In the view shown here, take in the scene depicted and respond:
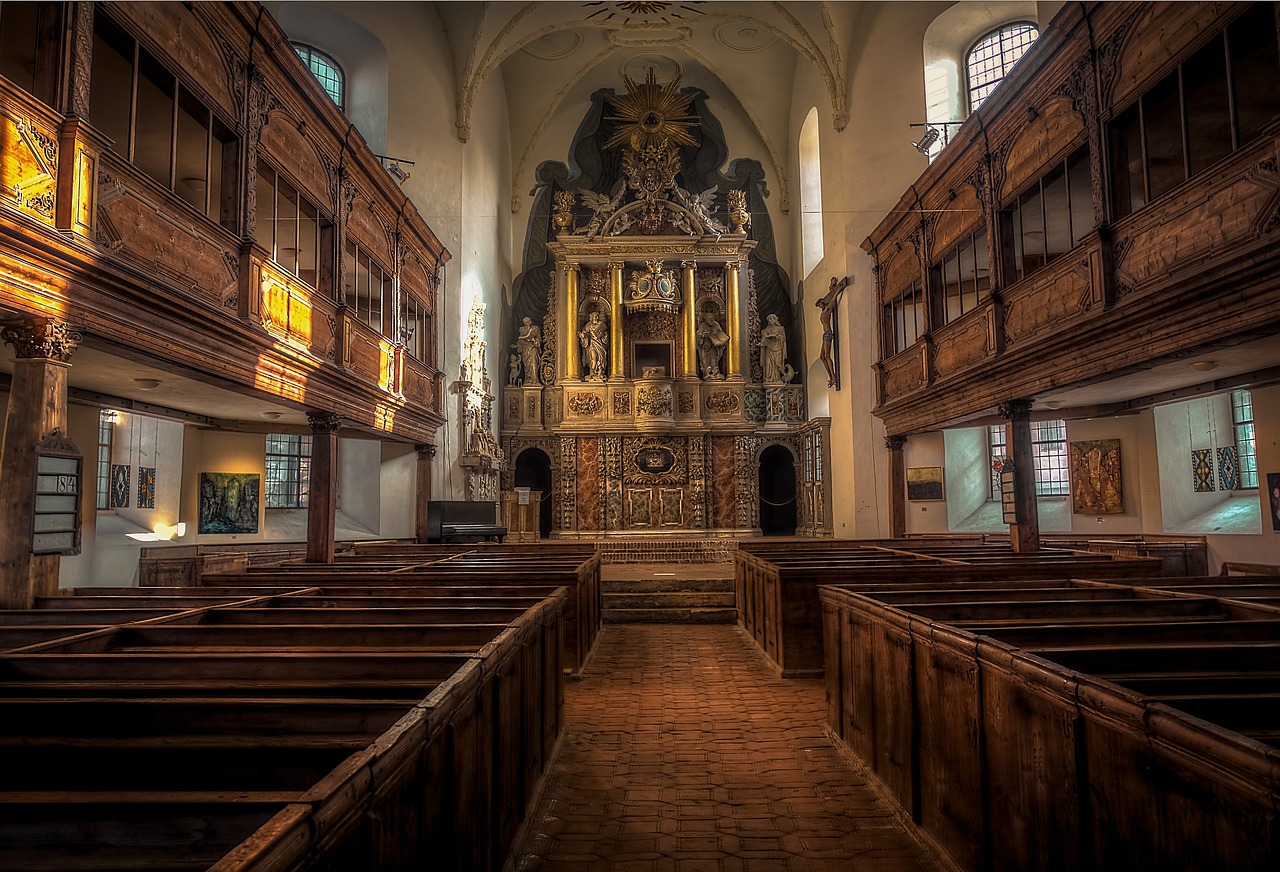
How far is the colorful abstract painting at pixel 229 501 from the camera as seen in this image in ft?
44.4

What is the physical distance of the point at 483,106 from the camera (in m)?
18.6

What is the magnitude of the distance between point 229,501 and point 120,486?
1.87m

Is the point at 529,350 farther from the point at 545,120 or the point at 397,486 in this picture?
the point at 397,486

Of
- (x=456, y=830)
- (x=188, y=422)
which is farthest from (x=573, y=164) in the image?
(x=456, y=830)

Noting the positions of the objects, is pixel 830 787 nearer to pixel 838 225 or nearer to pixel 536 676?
pixel 536 676

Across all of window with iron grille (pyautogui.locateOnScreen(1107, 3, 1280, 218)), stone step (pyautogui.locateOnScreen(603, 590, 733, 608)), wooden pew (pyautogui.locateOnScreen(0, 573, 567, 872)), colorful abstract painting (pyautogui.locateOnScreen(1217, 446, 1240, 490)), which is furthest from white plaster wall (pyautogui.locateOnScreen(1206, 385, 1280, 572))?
wooden pew (pyautogui.locateOnScreen(0, 573, 567, 872))

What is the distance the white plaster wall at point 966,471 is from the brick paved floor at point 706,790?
9.44 meters

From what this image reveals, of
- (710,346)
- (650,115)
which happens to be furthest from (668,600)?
(650,115)

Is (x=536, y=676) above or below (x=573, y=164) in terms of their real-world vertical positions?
below

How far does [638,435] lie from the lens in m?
20.5

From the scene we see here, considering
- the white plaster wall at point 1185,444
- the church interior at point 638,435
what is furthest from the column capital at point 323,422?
the white plaster wall at point 1185,444

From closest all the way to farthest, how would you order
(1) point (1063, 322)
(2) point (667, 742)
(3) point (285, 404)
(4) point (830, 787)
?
1. (4) point (830, 787)
2. (2) point (667, 742)
3. (1) point (1063, 322)
4. (3) point (285, 404)

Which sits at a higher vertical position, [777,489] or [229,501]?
[777,489]

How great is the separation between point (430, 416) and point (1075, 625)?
12236 mm
